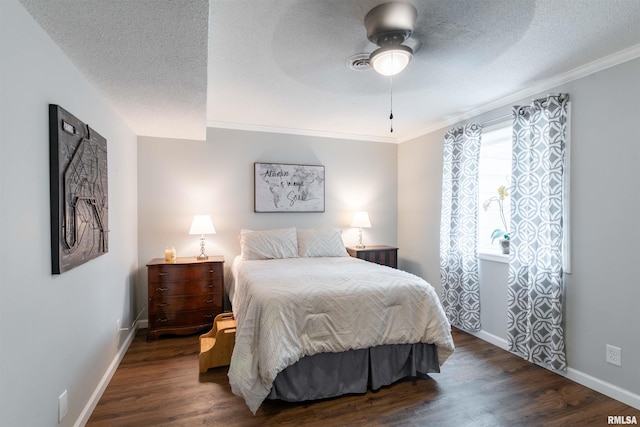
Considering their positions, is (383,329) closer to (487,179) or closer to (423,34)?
(423,34)

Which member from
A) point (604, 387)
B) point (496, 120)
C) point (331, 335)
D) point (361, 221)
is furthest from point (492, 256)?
point (331, 335)

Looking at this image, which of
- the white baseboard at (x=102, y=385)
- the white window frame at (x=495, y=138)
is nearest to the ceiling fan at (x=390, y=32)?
the white window frame at (x=495, y=138)

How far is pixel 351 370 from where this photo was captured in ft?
7.07

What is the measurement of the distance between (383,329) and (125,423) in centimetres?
171

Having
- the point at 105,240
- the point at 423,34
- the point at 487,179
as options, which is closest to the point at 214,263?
the point at 105,240

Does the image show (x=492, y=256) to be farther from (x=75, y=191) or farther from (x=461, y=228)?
(x=75, y=191)

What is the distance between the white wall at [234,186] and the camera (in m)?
3.52

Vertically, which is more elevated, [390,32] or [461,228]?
[390,32]

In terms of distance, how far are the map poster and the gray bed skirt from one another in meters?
2.21

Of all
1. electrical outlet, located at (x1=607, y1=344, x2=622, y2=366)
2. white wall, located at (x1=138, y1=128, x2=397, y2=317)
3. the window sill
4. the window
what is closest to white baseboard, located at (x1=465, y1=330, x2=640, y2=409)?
electrical outlet, located at (x1=607, y1=344, x2=622, y2=366)

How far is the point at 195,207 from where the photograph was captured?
3.66m

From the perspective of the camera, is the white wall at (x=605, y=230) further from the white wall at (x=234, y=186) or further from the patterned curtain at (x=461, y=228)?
the white wall at (x=234, y=186)

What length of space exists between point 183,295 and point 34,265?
1.97 meters

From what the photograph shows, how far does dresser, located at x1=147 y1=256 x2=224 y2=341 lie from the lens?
3.11m
